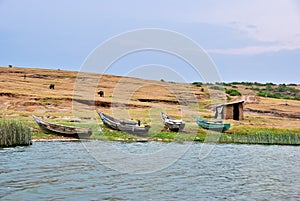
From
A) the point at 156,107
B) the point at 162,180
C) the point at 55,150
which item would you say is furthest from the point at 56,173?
the point at 156,107

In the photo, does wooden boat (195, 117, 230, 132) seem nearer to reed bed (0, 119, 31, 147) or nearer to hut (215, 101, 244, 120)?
hut (215, 101, 244, 120)

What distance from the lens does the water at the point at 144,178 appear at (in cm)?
1859

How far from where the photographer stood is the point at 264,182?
22344 mm

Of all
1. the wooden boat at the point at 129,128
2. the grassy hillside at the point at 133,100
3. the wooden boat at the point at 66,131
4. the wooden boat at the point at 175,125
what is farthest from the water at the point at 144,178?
the grassy hillside at the point at 133,100

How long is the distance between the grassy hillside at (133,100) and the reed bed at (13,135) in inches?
283

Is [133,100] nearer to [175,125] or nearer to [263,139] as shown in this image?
[175,125]

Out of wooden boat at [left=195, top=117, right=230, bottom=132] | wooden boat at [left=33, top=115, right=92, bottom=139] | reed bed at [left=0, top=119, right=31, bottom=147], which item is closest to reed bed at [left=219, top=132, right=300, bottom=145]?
wooden boat at [left=195, top=117, right=230, bottom=132]

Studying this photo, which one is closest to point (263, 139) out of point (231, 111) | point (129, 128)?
point (129, 128)

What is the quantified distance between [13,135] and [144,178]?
44.2ft

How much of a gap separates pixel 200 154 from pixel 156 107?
115ft

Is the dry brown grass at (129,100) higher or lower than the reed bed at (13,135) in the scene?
higher

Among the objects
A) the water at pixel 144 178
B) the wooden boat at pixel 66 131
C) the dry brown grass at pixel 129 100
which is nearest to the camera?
the water at pixel 144 178

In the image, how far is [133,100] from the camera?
74438 millimetres

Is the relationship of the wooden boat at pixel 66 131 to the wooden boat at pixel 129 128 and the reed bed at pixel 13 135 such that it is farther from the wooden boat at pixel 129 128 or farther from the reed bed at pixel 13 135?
the reed bed at pixel 13 135
